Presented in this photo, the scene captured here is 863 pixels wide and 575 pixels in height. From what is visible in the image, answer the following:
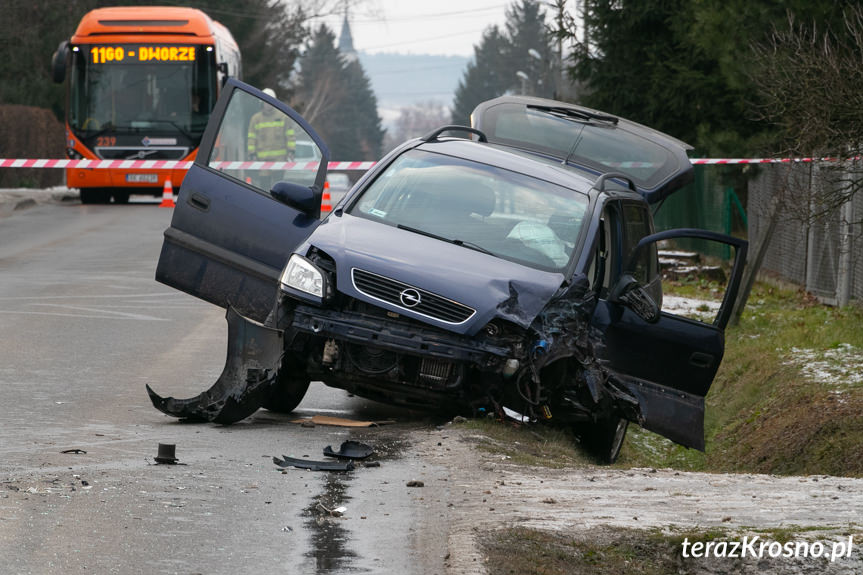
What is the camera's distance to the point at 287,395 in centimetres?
876

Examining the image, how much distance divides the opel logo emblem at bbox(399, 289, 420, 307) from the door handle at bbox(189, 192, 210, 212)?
2.13 m

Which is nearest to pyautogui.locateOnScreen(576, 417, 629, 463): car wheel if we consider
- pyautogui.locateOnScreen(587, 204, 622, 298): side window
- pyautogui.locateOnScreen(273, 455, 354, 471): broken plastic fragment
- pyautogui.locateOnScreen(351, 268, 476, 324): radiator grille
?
pyautogui.locateOnScreen(587, 204, 622, 298): side window

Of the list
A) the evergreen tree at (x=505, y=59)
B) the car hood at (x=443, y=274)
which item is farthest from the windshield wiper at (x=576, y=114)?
the evergreen tree at (x=505, y=59)

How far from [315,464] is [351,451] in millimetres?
337

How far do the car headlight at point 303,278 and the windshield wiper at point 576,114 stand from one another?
3.78 meters

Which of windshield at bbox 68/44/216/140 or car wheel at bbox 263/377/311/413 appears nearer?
car wheel at bbox 263/377/311/413

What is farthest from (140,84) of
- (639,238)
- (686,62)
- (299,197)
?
(639,238)

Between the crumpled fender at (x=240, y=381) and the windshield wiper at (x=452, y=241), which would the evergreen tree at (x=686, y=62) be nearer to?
the windshield wiper at (x=452, y=241)

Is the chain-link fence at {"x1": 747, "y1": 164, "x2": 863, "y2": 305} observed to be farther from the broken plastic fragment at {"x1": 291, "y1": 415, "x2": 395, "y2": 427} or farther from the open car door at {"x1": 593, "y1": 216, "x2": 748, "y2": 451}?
the broken plastic fragment at {"x1": 291, "y1": 415, "x2": 395, "y2": 427}

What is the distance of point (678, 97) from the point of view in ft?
75.0

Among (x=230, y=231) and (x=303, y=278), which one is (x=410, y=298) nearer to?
(x=303, y=278)

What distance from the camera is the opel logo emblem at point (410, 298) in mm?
7566

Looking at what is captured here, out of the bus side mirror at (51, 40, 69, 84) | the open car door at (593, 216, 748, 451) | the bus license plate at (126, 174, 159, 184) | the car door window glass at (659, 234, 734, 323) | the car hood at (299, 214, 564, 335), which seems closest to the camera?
the car hood at (299, 214, 564, 335)

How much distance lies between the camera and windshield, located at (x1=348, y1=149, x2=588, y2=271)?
27.4 ft
